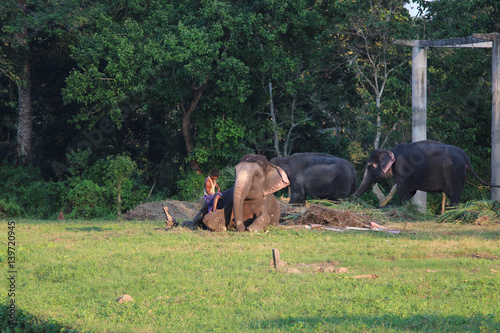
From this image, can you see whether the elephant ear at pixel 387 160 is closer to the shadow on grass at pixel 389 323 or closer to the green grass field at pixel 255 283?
the green grass field at pixel 255 283

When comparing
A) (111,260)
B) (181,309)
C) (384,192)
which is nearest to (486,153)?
(384,192)

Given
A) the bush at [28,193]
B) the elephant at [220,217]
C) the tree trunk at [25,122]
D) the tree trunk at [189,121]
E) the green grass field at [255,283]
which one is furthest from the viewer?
the tree trunk at [25,122]

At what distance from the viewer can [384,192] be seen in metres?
25.0

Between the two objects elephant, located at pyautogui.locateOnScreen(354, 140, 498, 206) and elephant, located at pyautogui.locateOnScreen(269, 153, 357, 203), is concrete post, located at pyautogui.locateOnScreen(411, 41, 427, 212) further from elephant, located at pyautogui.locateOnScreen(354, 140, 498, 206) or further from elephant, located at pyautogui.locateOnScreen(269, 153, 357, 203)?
elephant, located at pyautogui.locateOnScreen(269, 153, 357, 203)

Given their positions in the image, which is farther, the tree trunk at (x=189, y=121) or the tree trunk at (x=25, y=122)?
the tree trunk at (x=25, y=122)

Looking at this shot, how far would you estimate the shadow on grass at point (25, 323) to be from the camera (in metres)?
5.91

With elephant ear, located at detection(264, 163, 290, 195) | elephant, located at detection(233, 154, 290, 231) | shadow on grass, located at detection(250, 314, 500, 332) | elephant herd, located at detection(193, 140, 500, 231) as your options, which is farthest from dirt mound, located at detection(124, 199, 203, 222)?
shadow on grass, located at detection(250, 314, 500, 332)

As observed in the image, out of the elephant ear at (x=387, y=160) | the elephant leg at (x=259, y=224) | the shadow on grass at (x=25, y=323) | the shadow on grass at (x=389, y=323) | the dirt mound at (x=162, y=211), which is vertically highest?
the elephant ear at (x=387, y=160)

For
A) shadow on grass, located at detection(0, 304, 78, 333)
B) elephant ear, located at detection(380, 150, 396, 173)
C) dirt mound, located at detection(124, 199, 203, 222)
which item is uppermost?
elephant ear, located at detection(380, 150, 396, 173)

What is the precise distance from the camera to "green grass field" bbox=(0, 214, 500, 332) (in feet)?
19.3

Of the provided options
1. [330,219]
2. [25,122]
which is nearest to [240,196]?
[330,219]

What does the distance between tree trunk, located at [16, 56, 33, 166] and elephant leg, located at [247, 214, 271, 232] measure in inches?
562

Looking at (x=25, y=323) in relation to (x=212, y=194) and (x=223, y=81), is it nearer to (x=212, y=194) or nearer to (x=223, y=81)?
(x=212, y=194)

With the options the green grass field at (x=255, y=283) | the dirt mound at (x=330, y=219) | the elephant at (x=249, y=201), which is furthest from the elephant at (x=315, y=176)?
the green grass field at (x=255, y=283)
